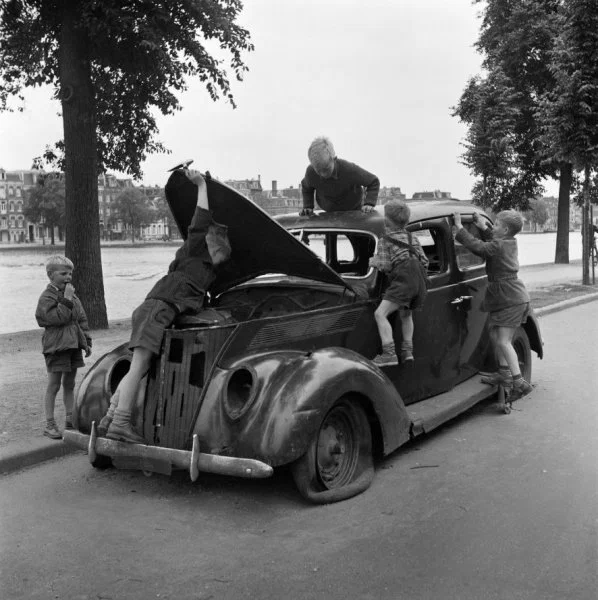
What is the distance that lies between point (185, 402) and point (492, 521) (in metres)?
1.85

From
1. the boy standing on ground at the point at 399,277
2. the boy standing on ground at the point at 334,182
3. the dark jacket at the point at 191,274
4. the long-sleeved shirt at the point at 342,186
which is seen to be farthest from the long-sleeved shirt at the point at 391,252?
the dark jacket at the point at 191,274

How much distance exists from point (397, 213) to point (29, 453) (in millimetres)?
3166

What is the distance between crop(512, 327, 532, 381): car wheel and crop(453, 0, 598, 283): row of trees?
11475mm

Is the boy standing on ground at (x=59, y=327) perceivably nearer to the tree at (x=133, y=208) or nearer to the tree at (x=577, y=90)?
the tree at (x=577, y=90)

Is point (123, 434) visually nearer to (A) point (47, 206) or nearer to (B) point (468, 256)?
(B) point (468, 256)

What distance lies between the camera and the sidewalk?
16.6ft

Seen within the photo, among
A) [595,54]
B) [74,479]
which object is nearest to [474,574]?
[74,479]

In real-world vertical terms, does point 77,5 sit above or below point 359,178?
above

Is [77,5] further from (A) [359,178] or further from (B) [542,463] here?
(B) [542,463]

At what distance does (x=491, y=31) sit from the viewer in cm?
2903

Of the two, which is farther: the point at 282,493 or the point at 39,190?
the point at 39,190

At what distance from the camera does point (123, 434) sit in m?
4.10

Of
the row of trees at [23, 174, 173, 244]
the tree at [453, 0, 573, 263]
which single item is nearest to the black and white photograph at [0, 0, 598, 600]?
the tree at [453, 0, 573, 263]

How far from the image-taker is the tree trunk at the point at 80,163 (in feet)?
35.4
